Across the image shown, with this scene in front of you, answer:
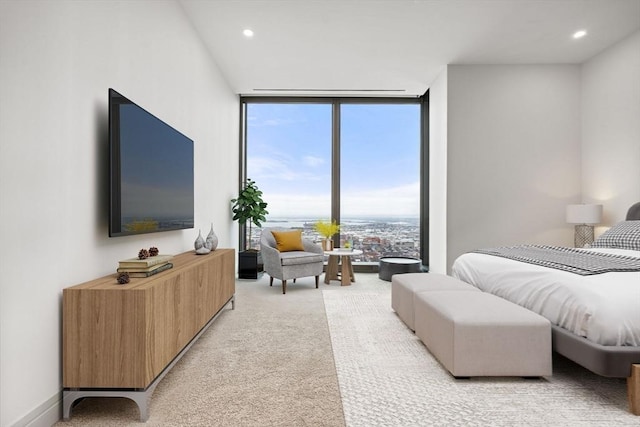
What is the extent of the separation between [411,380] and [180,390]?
128 cm

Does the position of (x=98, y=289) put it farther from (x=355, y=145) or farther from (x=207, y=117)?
(x=355, y=145)

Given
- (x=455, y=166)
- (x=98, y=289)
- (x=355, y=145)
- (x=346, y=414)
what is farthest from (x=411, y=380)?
(x=355, y=145)

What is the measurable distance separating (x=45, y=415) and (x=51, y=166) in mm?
1110

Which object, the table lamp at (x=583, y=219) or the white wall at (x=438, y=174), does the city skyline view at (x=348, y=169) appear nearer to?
the white wall at (x=438, y=174)

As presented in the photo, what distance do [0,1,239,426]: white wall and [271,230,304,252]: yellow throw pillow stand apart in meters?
2.48

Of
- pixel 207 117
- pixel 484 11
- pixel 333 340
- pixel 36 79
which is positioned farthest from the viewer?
pixel 207 117

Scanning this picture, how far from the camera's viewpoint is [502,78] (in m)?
4.94

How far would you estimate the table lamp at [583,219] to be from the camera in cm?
433

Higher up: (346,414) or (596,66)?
(596,66)

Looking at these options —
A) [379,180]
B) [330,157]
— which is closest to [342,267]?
[379,180]

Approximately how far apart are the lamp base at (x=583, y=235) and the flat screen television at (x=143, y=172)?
451 centimetres

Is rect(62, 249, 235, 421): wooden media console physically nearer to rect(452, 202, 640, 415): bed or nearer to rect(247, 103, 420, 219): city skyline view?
rect(452, 202, 640, 415): bed

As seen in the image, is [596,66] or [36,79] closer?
[36,79]

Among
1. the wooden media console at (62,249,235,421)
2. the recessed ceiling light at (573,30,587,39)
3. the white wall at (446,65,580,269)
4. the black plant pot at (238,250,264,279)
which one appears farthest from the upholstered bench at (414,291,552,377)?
the black plant pot at (238,250,264,279)
